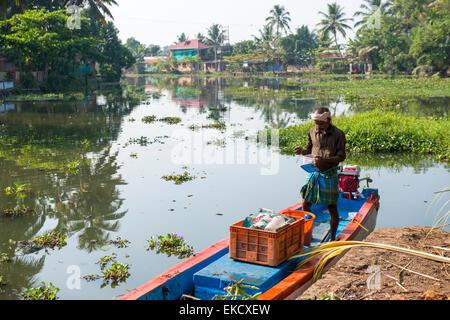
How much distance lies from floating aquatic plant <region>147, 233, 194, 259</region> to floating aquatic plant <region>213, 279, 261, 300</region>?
87.9 inches

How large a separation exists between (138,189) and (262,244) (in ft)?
18.3

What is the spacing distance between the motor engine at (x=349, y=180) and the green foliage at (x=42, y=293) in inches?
181

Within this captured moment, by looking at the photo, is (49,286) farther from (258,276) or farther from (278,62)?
(278,62)

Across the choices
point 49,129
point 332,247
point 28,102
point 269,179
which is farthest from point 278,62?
point 332,247

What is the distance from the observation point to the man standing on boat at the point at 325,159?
17.7 ft

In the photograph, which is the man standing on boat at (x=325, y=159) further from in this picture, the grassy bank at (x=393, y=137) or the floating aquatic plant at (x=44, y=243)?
the grassy bank at (x=393, y=137)

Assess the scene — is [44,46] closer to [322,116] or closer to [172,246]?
[172,246]

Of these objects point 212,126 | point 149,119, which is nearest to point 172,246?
point 212,126

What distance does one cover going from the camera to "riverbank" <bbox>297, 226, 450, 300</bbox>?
13.1 ft

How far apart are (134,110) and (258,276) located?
2193 cm

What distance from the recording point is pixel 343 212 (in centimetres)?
703

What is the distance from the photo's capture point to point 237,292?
156 inches

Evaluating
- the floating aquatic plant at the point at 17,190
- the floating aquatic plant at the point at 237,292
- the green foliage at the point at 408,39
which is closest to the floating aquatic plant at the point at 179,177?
the floating aquatic plant at the point at 17,190

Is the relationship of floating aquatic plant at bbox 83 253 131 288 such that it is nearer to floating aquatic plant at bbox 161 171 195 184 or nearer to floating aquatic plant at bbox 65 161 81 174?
floating aquatic plant at bbox 161 171 195 184
